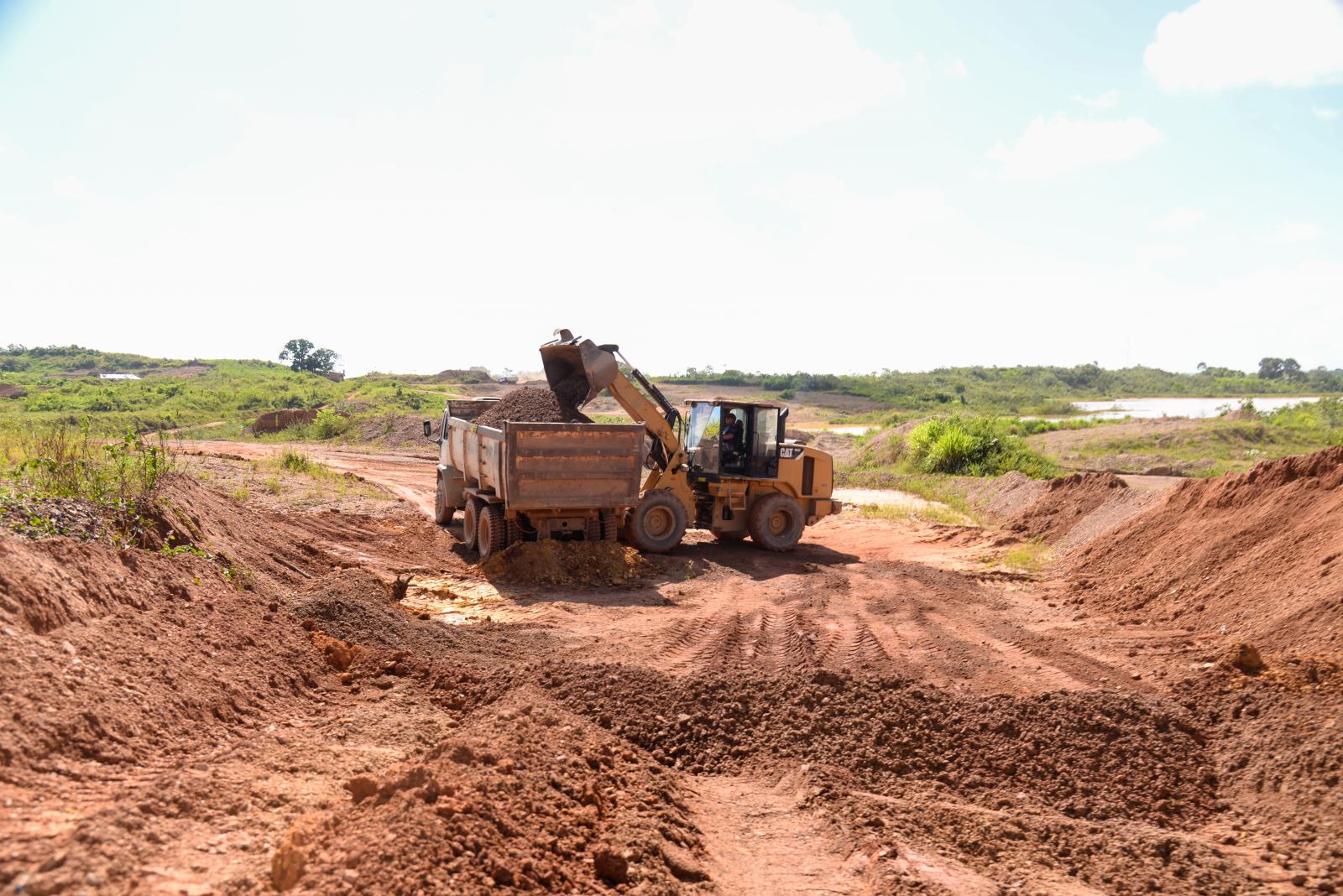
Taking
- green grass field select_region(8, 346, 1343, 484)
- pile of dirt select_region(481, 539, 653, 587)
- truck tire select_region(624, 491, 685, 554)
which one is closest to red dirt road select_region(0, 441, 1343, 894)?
pile of dirt select_region(481, 539, 653, 587)

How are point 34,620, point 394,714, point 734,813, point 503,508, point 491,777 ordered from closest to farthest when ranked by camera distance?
point 491,777 → point 34,620 → point 734,813 → point 394,714 → point 503,508

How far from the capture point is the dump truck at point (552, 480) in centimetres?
1166

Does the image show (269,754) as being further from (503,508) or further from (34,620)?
(503,508)

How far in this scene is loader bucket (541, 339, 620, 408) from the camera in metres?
13.7

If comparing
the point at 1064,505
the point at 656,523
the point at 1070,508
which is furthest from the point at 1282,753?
the point at 1064,505

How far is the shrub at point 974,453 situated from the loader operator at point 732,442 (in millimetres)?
12924

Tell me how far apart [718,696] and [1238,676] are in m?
4.01

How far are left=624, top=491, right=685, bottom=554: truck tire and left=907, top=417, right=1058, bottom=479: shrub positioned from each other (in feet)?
47.6

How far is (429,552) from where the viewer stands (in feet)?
43.8

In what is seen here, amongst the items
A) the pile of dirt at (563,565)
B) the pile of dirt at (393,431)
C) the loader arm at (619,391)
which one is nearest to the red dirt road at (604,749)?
the pile of dirt at (563,565)

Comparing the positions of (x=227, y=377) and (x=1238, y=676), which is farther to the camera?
(x=227, y=377)

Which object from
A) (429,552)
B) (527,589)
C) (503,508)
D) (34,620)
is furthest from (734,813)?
(429,552)

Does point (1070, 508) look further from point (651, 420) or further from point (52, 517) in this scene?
point (52, 517)

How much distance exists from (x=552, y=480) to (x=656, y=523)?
84.3 inches
